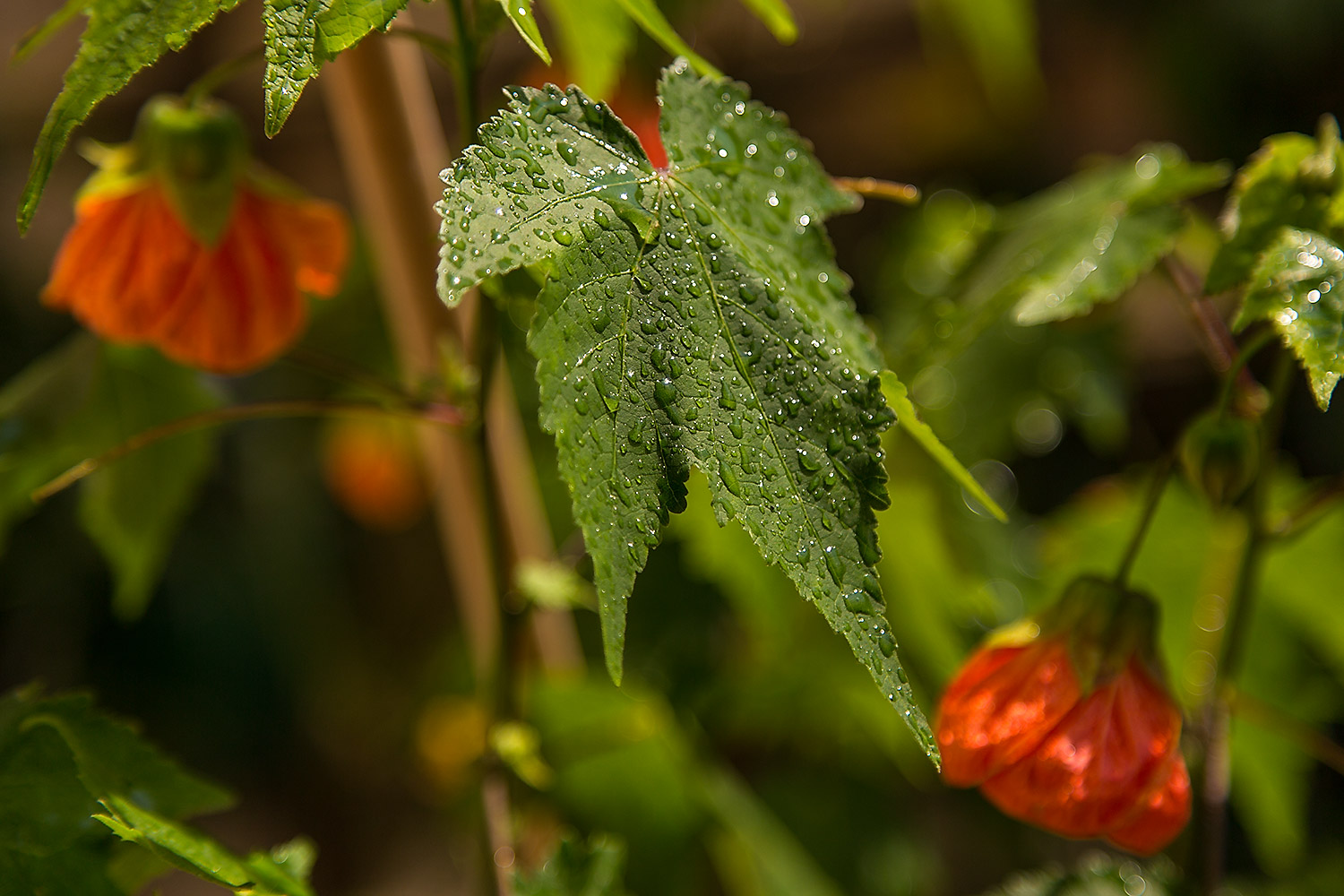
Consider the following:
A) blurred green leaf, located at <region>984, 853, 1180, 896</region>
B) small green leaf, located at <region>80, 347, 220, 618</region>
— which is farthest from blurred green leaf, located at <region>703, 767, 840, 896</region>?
small green leaf, located at <region>80, 347, 220, 618</region>

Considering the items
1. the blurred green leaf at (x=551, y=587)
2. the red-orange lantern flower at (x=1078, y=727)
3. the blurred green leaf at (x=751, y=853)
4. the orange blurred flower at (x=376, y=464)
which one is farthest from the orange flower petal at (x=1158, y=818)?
the orange blurred flower at (x=376, y=464)

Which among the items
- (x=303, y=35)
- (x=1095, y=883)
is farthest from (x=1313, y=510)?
(x=303, y=35)

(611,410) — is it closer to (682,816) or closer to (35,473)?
(35,473)

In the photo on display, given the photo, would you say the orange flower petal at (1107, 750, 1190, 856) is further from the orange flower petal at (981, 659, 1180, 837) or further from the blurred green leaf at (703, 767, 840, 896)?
the blurred green leaf at (703, 767, 840, 896)

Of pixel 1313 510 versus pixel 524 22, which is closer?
pixel 524 22

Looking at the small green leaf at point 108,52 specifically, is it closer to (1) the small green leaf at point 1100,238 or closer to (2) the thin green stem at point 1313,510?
(1) the small green leaf at point 1100,238

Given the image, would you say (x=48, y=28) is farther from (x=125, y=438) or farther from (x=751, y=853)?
(x=751, y=853)
